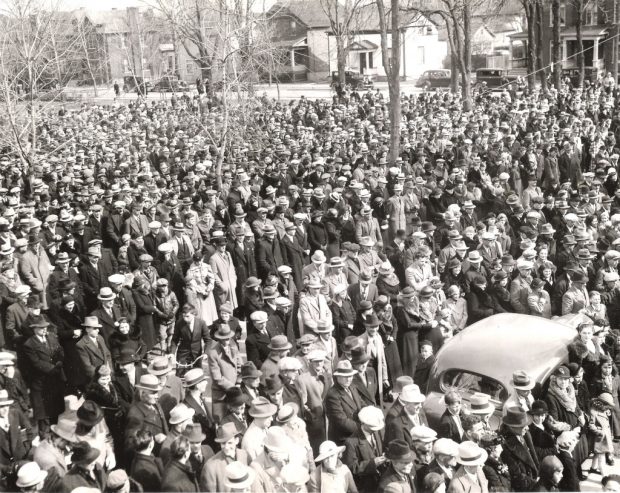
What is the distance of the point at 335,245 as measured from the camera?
483 inches

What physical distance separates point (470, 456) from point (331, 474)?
1029 mm

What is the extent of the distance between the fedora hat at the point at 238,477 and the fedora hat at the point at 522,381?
2.73 m

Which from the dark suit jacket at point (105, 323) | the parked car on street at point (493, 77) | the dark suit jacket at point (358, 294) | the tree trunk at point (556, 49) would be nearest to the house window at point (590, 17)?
the parked car on street at point (493, 77)

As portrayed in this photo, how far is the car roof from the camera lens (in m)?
7.40

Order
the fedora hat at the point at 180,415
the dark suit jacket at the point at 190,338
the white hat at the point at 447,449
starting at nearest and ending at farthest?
the white hat at the point at 447,449 < the fedora hat at the point at 180,415 < the dark suit jacket at the point at 190,338

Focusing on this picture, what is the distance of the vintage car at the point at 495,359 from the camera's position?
7352 mm

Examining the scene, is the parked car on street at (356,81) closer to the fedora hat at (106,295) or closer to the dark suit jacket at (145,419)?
the fedora hat at (106,295)

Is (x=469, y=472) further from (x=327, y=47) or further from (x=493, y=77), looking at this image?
(x=327, y=47)

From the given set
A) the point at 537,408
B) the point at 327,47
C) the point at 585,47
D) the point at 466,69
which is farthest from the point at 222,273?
the point at 327,47

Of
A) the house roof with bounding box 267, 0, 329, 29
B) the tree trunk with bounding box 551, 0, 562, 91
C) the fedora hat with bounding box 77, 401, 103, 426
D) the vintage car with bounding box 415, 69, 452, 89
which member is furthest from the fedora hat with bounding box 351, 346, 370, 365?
the house roof with bounding box 267, 0, 329, 29

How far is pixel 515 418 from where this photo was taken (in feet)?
21.2

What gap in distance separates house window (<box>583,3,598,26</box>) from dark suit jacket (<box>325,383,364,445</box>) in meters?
52.4

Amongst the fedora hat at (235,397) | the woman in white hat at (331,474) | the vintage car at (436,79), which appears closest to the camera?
the woman in white hat at (331,474)

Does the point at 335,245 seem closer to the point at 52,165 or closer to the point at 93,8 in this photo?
the point at 52,165
